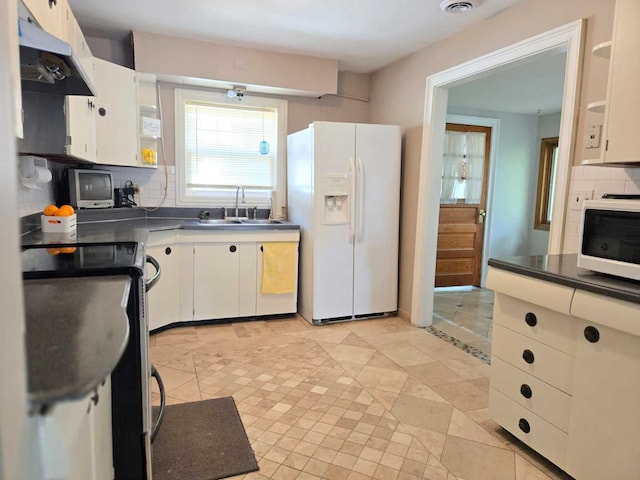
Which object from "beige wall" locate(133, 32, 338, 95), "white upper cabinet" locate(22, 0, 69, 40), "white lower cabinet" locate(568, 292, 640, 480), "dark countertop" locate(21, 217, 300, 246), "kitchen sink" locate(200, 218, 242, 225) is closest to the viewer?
"white lower cabinet" locate(568, 292, 640, 480)

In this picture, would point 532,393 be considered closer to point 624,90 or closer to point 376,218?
point 624,90

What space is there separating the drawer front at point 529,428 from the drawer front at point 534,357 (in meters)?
0.19

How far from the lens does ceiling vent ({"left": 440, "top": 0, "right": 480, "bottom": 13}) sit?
2.64 metres

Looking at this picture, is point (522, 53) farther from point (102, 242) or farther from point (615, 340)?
point (102, 242)

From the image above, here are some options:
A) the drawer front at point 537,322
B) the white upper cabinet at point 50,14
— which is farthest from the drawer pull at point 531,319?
the white upper cabinet at point 50,14

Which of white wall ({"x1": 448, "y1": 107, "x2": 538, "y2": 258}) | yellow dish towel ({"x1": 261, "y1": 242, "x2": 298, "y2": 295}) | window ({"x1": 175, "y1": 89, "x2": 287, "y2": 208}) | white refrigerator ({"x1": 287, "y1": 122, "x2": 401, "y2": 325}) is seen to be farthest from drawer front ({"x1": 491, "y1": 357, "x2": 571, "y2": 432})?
white wall ({"x1": 448, "y1": 107, "x2": 538, "y2": 258})

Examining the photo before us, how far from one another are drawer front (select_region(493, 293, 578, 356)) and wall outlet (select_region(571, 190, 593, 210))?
735mm

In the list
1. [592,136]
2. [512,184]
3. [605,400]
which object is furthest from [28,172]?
[512,184]

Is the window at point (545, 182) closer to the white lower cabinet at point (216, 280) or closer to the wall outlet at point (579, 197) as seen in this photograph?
the wall outlet at point (579, 197)

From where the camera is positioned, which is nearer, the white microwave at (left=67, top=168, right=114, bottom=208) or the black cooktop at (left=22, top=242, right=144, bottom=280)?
the black cooktop at (left=22, top=242, right=144, bottom=280)

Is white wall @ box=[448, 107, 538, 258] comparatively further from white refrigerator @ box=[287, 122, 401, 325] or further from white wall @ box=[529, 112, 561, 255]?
white refrigerator @ box=[287, 122, 401, 325]

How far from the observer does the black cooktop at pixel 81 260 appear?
1.38 metres

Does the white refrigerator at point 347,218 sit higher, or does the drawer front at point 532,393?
the white refrigerator at point 347,218

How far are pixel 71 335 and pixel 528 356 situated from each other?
181 cm
